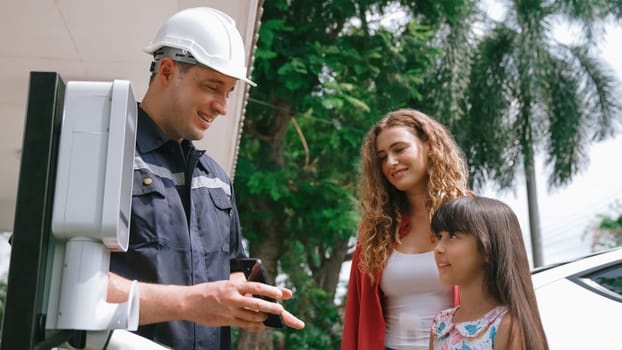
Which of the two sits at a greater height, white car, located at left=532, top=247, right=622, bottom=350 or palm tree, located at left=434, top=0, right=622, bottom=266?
palm tree, located at left=434, top=0, right=622, bottom=266

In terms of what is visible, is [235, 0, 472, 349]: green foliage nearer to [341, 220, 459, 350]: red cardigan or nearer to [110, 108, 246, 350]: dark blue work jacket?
→ [341, 220, 459, 350]: red cardigan

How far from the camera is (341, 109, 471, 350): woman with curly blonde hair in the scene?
2.47m

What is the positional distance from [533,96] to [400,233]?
12.6 meters

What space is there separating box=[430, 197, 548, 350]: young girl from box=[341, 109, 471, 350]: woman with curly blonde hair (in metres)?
0.14

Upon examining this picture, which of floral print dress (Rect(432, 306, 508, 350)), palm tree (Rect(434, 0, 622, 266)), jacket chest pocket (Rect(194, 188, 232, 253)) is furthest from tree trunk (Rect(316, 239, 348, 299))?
jacket chest pocket (Rect(194, 188, 232, 253))

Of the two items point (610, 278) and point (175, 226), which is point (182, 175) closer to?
point (175, 226)

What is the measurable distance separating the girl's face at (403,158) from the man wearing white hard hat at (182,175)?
3.21 ft

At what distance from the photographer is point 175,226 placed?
1.59m

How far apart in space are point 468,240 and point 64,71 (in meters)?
3.46

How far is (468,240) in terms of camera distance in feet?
7.48

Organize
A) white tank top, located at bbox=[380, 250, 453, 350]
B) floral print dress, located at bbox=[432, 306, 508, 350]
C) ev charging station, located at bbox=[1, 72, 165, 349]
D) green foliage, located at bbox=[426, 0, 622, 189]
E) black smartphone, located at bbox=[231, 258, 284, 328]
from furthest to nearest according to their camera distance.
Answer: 1. green foliage, located at bbox=[426, 0, 622, 189]
2. white tank top, located at bbox=[380, 250, 453, 350]
3. floral print dress, located at bbox=[432, 306, 508, 350]
4. black smartphone, located at bbox=[231, 258, 284, 328]
5. ev charging station, located at bbox=[1, 72, 165, 349]

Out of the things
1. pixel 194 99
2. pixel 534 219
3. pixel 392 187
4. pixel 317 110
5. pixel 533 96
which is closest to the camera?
pixel 194 99

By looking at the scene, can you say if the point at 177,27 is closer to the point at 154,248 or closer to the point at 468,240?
the point at 154,248

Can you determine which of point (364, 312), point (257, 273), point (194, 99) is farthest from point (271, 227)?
point (257, 273)
